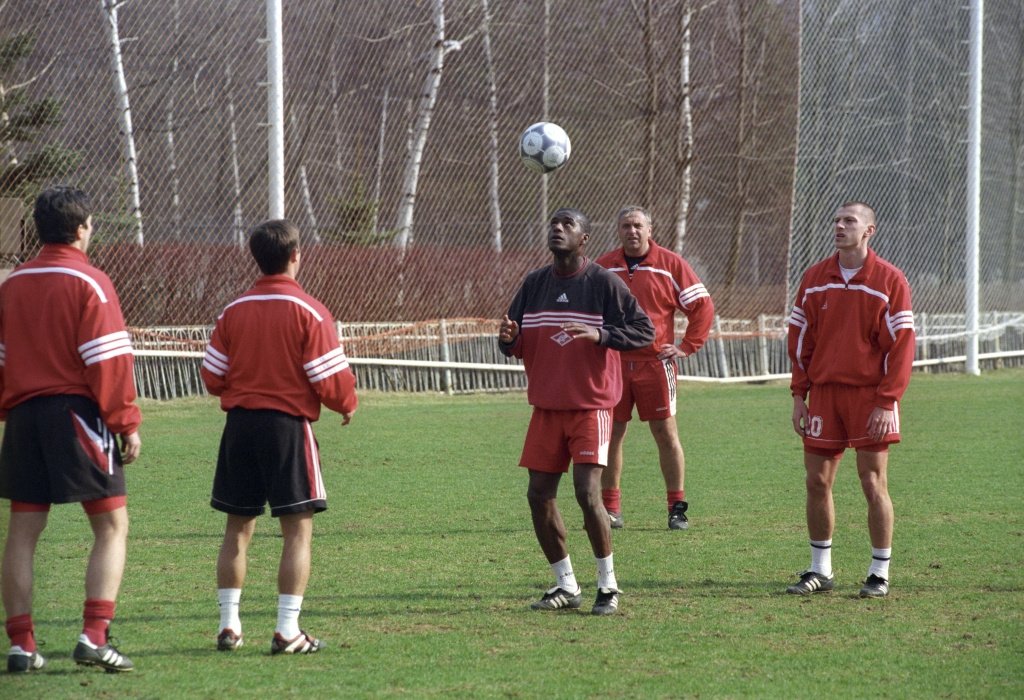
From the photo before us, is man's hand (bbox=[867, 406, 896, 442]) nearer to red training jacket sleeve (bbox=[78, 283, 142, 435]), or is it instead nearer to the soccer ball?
red training jacket sleeve (bbox=[78, 283, 142, 435])

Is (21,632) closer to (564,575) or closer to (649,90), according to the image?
(564,575)

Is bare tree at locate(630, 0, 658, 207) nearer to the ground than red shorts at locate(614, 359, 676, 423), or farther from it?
farther from it

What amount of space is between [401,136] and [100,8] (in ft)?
14.9

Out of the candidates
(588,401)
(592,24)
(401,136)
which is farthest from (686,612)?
(592,24)

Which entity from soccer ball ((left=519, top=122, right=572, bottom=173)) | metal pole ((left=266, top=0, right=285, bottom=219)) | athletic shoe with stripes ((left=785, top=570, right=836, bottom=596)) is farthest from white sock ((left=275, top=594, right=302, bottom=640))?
metal pole ((left=266, top=0, right=285, bottom=219))

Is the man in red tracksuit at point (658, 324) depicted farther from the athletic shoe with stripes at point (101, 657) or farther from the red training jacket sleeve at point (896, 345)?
the athletic shoe with stripes at point (101, 657)

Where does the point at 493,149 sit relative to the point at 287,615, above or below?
above

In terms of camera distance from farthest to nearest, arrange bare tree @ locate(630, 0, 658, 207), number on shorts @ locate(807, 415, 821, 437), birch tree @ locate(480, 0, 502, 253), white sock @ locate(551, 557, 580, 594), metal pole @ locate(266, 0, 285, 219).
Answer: bare tree @ locate(630, 0, 658, 207), birch tree @ locate(480, 0, 502, 253), metal pole @ locate(266, 0, 285, 219), number on shorts @ locate(807, 415, 821, 437), white sock @ locate(551, 557, 580, 594)

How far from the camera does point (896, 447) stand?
11523 millimetres

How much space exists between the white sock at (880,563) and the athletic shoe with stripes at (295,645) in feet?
9.29

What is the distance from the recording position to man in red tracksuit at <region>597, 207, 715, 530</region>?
322 inches

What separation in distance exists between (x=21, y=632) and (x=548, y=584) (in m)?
2.68

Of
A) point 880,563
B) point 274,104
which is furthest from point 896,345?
point 274,104

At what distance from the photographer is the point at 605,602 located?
5719mm
